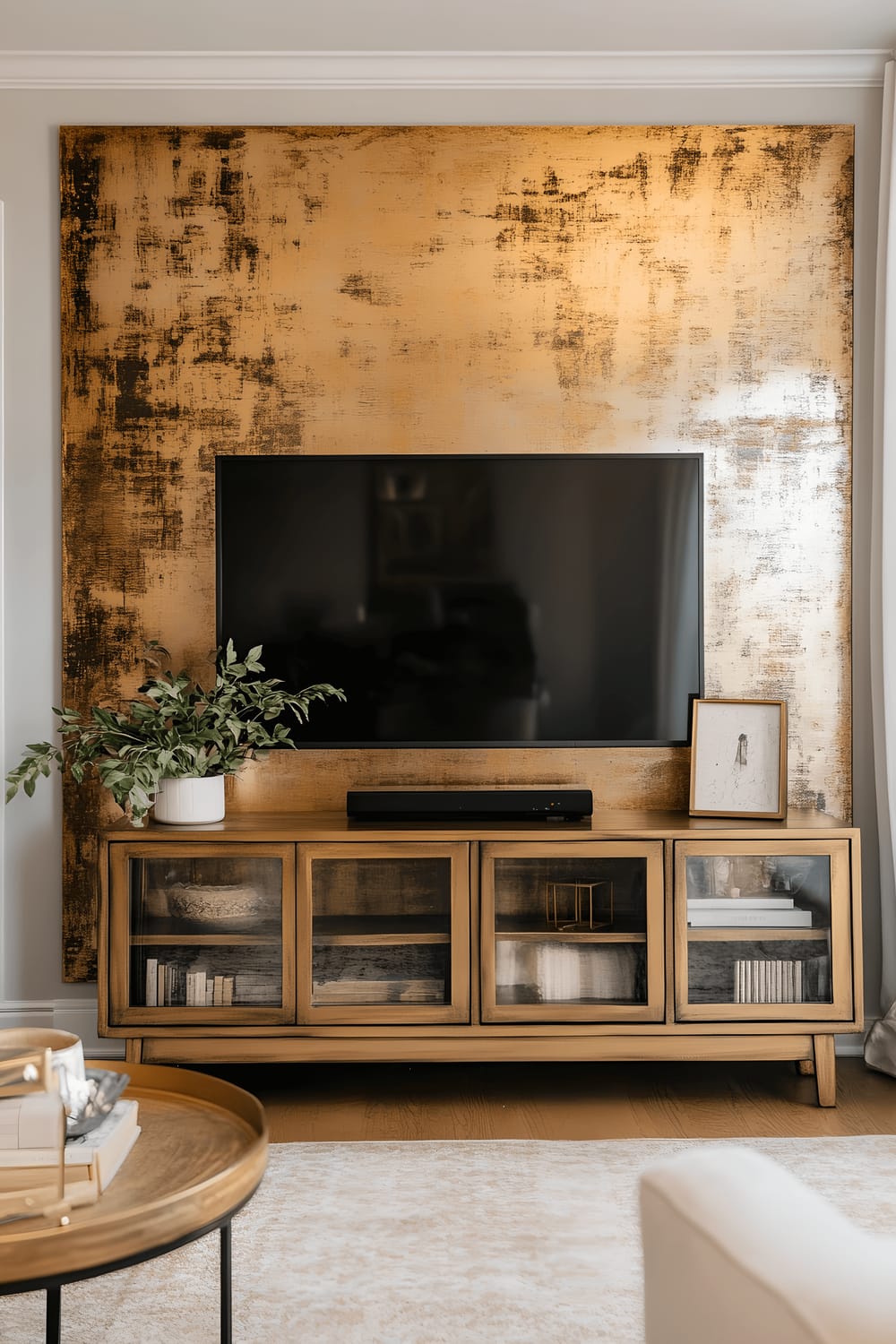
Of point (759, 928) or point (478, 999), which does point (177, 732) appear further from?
point (759, 928)

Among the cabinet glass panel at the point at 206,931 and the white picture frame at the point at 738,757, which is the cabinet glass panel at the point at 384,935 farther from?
the white picture frame at the point at 738,757

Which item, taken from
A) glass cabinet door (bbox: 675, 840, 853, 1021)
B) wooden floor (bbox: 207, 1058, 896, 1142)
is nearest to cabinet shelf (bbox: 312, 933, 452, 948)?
wooden floor (bbox: 207, 1058, 896, 1142)

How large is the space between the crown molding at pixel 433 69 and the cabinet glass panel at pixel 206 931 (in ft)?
7.36

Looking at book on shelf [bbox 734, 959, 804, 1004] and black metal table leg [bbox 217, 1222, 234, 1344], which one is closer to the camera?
black metal table leg [bbox 217, 1222, 234, 1344]

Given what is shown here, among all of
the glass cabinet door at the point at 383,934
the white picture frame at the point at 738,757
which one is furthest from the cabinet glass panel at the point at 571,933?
the white picture frame at the point at 738,757

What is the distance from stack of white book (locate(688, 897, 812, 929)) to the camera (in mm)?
2791

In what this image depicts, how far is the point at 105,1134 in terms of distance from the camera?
1.32m

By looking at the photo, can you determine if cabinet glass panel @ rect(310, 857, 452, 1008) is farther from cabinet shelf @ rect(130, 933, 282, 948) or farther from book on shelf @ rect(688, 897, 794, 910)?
book on shelf @ rect(688, 897, 794, 910)

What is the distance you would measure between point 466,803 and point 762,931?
2.76 ft

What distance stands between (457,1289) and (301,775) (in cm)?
158

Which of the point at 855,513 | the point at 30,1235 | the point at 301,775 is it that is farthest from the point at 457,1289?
the point at 855,513

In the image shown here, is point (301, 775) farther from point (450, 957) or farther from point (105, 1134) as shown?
point (105, 1134)

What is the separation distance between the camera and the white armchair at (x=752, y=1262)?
748 mm

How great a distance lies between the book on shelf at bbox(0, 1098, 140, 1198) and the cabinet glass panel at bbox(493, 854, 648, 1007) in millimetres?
1549
